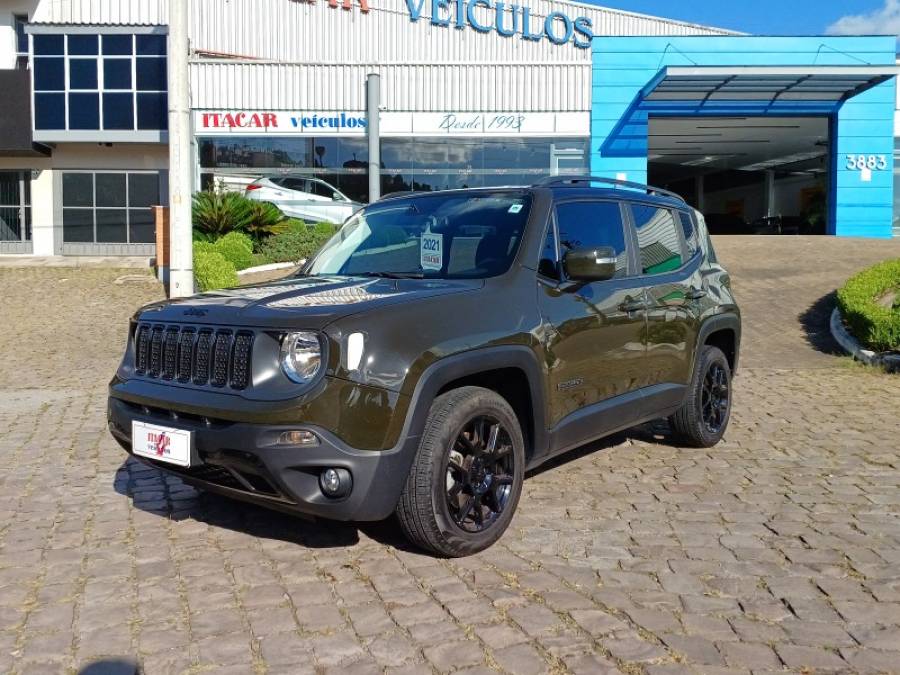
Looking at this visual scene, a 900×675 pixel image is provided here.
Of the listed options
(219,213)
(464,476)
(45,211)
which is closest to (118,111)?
(45,211)

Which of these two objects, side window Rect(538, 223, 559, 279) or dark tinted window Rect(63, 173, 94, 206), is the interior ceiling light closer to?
dark tinted window Rect(63, 173, 94, 206)

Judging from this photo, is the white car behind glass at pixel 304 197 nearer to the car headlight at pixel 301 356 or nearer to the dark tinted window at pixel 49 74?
Answer: the dark tinted window at pixel 49 74

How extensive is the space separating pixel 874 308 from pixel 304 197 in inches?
657

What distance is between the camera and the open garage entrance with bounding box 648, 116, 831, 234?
92.2ft

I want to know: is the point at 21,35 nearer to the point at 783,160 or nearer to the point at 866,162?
the point at 866,162

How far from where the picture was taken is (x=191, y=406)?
370 cm

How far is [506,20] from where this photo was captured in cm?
2927

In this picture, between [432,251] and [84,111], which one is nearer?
[432,251]

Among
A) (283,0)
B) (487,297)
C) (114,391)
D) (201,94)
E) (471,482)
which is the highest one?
(283,0)

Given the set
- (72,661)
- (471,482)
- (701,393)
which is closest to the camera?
(72,661)

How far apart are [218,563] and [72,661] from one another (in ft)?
3.15

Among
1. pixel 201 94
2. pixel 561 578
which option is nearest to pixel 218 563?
pixel 561 578

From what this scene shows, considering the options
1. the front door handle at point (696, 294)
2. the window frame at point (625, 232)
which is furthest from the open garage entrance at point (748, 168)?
the window frame at point (625, 232)

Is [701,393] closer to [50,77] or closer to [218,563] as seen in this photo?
[218,563]
